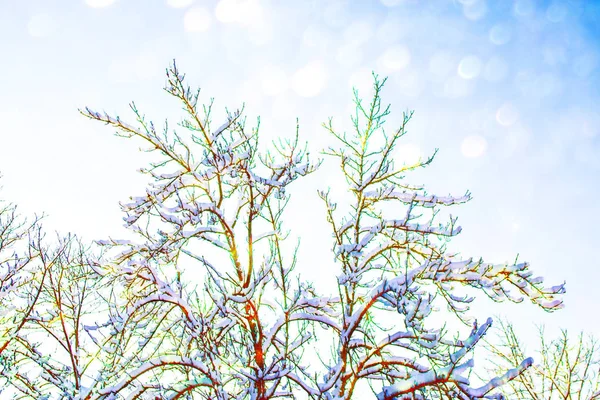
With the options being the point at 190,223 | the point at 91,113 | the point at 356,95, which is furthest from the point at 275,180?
the point at 91,113

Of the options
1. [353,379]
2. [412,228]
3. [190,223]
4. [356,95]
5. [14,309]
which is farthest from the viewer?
[14,309]

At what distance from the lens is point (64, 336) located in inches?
307

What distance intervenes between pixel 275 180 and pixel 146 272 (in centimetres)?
227

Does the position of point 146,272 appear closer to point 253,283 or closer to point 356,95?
point 253,283

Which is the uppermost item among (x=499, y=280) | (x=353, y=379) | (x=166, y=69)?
(x=166, y=69)

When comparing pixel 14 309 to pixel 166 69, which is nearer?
pixel 166 69

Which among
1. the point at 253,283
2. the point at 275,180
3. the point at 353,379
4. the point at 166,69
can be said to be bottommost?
the point at 353,379

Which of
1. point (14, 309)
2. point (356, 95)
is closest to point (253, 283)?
point (356, 95)

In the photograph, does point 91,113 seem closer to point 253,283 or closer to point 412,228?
point 253,283

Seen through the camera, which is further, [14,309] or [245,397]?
[14,309]

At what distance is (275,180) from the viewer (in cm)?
566

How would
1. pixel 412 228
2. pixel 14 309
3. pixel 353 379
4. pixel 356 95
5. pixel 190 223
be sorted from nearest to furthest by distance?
1. pixel 353 379
2. pixel 190 223
3. pixel 412 228
4. pixel 356 95
5. pixel 14 309

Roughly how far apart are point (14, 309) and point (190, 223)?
554 centimetres

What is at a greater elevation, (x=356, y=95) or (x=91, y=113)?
(x=356, y=95)
